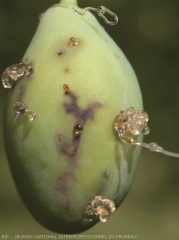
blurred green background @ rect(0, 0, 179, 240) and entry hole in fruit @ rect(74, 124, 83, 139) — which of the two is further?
blurred green background @ rect(0, 0, 179, 240)


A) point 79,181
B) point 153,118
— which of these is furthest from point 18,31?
point 79,181

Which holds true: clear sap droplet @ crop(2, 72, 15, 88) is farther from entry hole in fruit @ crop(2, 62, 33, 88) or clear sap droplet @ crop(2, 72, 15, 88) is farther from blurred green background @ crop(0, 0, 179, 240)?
blurred green background @ crop(0, 0, 179, 240)

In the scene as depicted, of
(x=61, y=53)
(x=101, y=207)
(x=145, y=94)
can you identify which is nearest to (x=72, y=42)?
(x=61, y=53)

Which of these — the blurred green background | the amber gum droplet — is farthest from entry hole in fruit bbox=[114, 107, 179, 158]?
the blurred green background

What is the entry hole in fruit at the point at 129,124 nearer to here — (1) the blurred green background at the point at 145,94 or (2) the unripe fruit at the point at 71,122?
(2) the unripe fruit at the point at 71,122

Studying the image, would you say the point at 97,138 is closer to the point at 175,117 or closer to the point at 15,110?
the point at 15,110

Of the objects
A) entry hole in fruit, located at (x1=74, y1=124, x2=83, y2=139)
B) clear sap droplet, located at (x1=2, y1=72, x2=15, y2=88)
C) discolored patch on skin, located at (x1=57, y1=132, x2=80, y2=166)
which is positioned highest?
clear sap droplet, located at (x1=2, y1=72, x2=15, y2=88)

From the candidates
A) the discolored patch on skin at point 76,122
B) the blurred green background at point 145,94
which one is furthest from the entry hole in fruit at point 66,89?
the blurred green background at point 145,94
